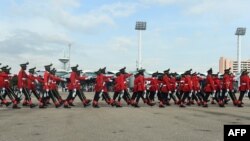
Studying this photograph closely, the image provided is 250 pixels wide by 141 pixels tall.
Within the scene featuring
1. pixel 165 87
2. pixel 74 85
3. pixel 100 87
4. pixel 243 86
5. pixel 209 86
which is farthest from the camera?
pixel 209 86

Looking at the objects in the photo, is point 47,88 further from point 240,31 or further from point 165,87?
point 240,31

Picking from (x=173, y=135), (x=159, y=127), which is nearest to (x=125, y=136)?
(x=173, y=135)

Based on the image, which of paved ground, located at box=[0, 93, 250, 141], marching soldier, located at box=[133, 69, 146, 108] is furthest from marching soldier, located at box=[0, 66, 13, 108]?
paved ground, located at box=[0, 93, 250, 141]

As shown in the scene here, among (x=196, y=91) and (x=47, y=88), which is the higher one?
(x=47, y=88)

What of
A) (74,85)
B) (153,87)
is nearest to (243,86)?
(153,87)

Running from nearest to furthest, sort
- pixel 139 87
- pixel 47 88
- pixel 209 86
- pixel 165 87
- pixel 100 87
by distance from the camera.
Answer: pixel 47 88 < pixel 100 87 < pixel 139 87 < pixel 165 87 < pixel 209 86

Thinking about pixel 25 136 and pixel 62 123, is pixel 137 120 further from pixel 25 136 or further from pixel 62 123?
pixel 25 136

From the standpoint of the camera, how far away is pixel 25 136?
12.2 m

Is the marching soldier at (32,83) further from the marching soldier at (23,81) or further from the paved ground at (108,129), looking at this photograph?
the paved ground at (108,129)

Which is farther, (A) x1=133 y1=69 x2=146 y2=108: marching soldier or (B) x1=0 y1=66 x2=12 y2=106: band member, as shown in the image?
(A) x1=133 y1=69 x2=146 y2=108: marching soldier

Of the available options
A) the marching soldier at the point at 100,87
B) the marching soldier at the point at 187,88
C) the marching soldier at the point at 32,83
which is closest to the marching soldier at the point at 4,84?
the marching soldier at the point at 32,83

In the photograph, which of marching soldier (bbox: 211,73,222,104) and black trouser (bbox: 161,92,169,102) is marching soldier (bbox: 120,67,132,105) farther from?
marching soldier (bbox: 211,73,222,104)

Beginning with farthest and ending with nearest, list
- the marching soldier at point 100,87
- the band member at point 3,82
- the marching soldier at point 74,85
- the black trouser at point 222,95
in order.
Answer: the black trouser at point 222,95
the marching soldier at point 100,87
the marching soldier at point 74,85
the band member at point 3,82

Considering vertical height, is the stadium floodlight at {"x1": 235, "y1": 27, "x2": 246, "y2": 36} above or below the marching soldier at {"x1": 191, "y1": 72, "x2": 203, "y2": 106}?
above
